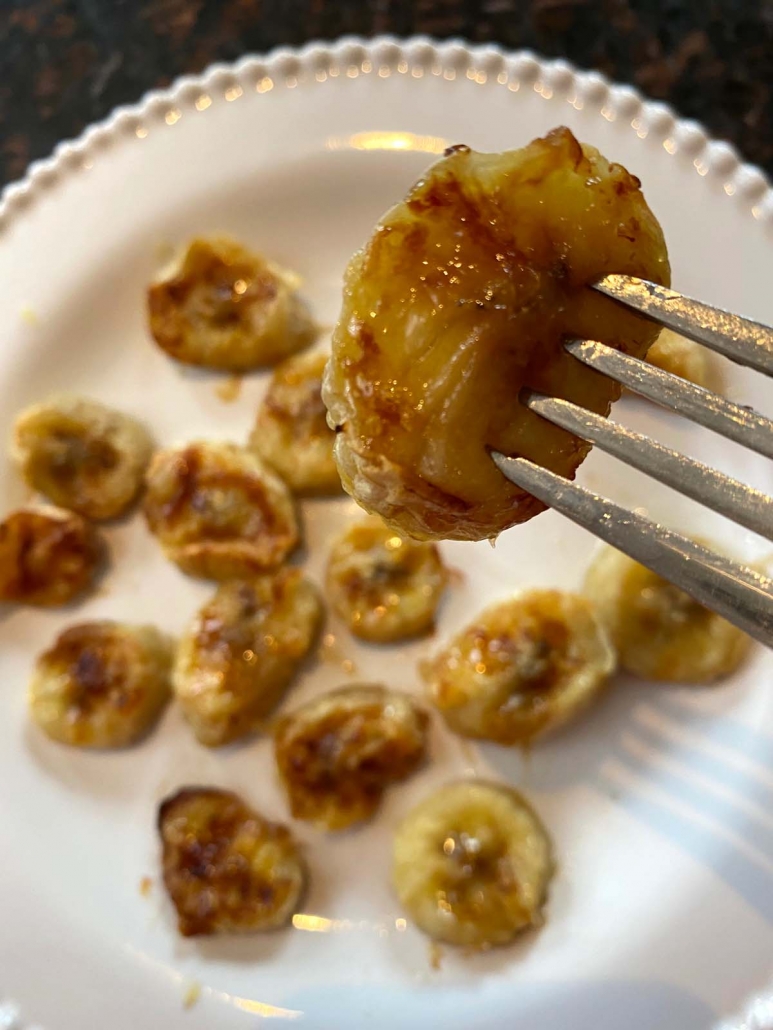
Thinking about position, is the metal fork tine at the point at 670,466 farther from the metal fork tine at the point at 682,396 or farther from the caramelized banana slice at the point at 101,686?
the caramelized banana slice at the point at 101,686

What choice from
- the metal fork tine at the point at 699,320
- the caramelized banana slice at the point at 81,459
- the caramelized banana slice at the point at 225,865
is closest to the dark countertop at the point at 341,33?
the caramelized banana slice at the point at 81,459

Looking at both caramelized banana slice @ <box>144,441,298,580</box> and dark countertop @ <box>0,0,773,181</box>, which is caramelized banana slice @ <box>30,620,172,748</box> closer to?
caramelized banana slice @ <box>144,441,298,580</box>

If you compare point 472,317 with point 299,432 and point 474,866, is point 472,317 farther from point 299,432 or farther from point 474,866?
point 474,866

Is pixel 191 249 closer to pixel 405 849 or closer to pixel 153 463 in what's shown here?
pixel 153 463

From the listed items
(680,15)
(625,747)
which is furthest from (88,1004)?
(680,15)

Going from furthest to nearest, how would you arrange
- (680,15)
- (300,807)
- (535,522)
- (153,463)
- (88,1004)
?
(680,15), (153,463), (535,522), (300,807), (88,1004)

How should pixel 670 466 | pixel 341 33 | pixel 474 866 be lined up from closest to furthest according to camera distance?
pixel 670 466 < pixel 474 866 < pixel 341 33

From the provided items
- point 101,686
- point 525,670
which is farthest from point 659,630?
point 101,686

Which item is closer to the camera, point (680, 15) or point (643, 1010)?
point (643, 1010)
